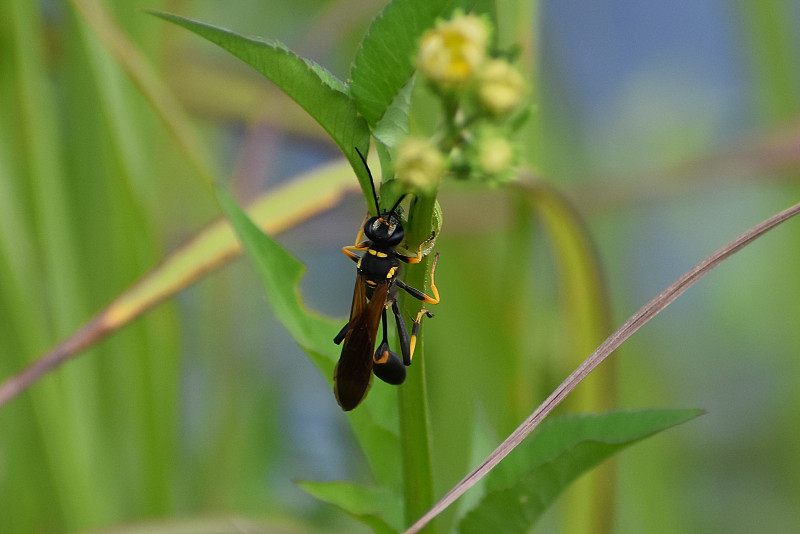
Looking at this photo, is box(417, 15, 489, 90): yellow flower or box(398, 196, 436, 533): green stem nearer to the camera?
box(417, 15, 489, 90): yellow flower

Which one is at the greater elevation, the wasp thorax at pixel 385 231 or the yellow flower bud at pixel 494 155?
the wasp thorax at pixel 385 231

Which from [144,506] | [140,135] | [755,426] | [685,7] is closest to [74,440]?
[144,506]

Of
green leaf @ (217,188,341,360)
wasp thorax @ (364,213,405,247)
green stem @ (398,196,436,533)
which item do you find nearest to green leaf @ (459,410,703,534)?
green stem @ (398,196,436,533)

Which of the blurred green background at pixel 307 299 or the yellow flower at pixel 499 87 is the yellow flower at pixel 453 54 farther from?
the blurred green background at pixel 307 299

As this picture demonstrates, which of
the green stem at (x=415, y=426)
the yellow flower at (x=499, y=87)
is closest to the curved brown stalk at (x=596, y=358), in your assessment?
the green stem at (x=415, y=426)

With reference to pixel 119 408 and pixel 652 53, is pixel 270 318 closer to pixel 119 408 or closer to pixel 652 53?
pixel 119 408

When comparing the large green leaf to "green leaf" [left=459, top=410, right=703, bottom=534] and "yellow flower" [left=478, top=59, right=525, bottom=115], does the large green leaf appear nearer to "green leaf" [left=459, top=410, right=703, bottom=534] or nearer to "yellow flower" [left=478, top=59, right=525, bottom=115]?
"green leaf" [left=459, top=410, right=703, bottom=534]

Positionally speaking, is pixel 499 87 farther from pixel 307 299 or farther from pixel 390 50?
pixel 307 299
